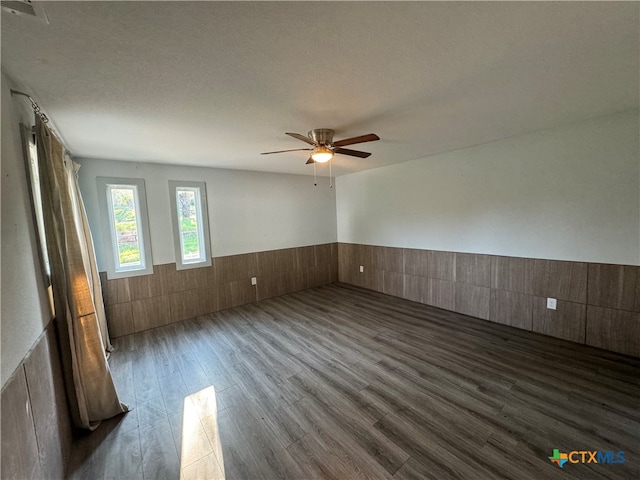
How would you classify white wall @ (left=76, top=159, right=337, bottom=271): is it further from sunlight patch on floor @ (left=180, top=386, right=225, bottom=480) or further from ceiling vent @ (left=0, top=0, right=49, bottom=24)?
ceiling vent @ (left=0, top=0, right=49, bottom=24)

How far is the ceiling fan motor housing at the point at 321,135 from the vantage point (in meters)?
2.48

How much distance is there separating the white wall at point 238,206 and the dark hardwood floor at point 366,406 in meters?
1.59

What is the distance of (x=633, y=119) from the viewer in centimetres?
239

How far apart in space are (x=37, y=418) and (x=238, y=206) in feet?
11.6

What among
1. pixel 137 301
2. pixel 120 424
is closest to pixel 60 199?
pixel 120 424

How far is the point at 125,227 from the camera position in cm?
355

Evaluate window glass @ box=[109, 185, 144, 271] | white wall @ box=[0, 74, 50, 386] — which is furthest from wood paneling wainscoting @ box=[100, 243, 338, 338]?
white wall @ box=[0, 74, 50, 386]

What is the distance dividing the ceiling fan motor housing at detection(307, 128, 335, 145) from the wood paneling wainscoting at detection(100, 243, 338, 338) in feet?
9.00

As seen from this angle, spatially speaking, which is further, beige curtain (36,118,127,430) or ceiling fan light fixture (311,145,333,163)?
ceiling fan light fixture (311,145,333,163)

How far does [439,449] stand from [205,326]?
10.6ft

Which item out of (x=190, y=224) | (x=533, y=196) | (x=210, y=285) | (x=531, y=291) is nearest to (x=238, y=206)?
(x=190, y=224)

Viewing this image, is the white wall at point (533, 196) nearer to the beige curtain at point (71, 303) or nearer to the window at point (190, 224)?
the window at point (190, 224)

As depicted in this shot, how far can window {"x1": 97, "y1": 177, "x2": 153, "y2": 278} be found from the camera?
3.40 m

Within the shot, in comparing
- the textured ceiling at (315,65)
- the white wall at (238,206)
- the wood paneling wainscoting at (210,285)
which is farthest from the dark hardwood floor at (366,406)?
the textured ceiling at (315,65)
